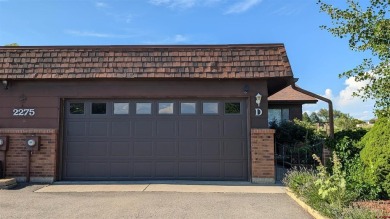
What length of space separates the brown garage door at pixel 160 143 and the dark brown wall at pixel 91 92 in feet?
1.16

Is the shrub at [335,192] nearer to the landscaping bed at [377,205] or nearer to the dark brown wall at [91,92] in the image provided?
the landscaping bed at [377,205]

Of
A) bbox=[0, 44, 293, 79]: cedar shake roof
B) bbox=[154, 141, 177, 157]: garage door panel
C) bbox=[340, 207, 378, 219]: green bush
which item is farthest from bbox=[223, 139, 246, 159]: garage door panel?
bbox=[340, 207, 378, 219]: green bush

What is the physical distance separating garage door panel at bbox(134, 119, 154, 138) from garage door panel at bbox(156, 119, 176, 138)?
0.20m

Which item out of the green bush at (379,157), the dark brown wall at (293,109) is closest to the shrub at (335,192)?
the green bush at (379,157)

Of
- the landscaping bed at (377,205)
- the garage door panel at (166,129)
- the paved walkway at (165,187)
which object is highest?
the garage door panel at (166,129)

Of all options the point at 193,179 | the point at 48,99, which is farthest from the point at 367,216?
the point at 48,99

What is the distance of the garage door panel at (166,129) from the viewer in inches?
378

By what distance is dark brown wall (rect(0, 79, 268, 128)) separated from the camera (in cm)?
951

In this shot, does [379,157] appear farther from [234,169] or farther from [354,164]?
[234,169]

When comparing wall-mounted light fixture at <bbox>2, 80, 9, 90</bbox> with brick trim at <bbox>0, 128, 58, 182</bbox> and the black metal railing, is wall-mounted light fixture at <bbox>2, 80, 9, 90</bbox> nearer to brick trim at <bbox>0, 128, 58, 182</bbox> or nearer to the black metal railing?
brick trim at <bbox>0, 128, 58, 182</bbox>

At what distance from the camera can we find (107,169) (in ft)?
31.5

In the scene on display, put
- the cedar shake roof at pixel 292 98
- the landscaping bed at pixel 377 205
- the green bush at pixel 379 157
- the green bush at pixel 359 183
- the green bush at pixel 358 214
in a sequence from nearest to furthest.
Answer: the green bush at pixel 358 214, the landscaping bed at pixel 377 205, the green bush at pixel 379 157, the green bush at pixel 359 183, the cedar shake roof at pixel 292 98

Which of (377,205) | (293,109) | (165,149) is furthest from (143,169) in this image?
(293,109)

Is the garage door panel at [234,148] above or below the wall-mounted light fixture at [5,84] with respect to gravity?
below
